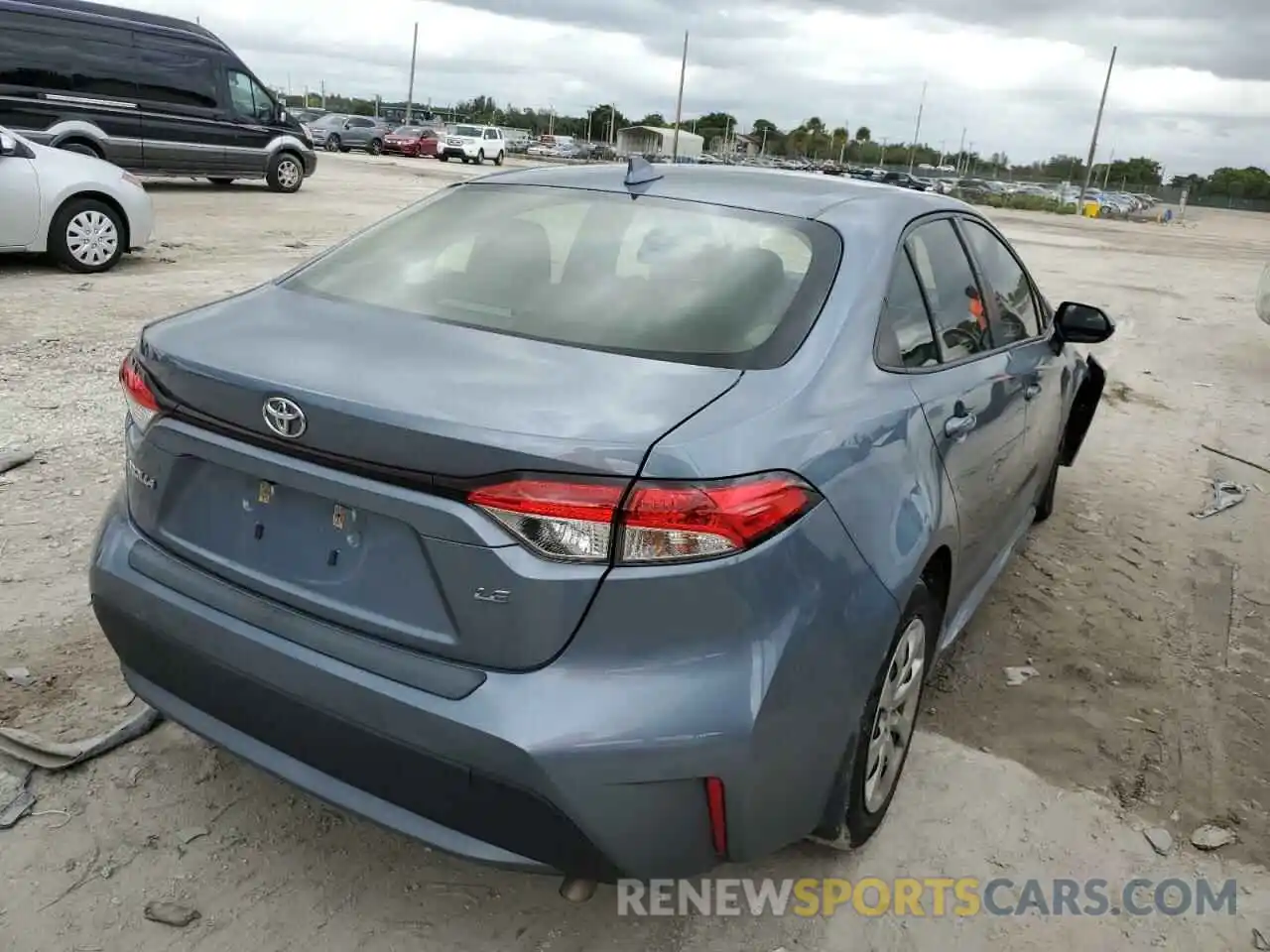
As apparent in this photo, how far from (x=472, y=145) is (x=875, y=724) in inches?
1634

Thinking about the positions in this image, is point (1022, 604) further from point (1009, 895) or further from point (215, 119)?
point (215, 119)

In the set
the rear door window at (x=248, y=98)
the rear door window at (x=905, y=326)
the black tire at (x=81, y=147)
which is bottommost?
the black tire at (x=81, y=147)

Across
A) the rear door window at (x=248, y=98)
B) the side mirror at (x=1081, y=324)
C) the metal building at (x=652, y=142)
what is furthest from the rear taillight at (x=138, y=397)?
the metal building at (x=652, y=142)

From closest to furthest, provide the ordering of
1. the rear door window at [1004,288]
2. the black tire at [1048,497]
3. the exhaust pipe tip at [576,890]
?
the exhaust pipe tip at [576,890], the rear door window at [1004,288], the black tire at [1048,497]

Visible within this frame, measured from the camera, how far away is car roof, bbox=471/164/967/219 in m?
2.94

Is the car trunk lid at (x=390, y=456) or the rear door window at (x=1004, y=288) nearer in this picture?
the car trunk lid at (x=390, y=456)

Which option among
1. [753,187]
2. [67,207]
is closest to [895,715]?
[753,187]

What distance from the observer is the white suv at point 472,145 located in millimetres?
41250

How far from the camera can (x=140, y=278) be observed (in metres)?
9.60

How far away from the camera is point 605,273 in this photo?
2.68m

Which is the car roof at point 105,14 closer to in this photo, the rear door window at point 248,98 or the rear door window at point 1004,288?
the rear door window at point 248,98

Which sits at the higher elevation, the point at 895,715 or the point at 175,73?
the point at 175,73

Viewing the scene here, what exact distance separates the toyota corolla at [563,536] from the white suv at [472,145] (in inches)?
1601

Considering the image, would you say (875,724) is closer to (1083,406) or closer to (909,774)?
(909,774)
